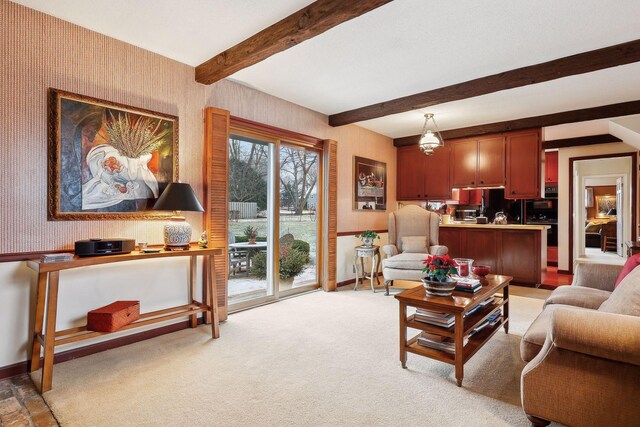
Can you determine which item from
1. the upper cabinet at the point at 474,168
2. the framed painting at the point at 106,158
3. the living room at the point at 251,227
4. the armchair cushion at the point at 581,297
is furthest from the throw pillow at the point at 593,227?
the framed painting at the point at 106,158

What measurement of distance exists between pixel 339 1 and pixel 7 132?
2437 millimetres

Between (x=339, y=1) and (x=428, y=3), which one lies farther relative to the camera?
(x=428, y=3)

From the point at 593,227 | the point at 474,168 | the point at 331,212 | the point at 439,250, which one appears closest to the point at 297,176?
the point at 331,212

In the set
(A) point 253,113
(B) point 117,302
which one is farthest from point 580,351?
(A) point 253,113

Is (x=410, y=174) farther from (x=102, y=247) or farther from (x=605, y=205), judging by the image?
(x=605, y=205)

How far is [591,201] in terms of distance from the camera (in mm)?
9836

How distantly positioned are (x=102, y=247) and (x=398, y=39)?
9.40ft

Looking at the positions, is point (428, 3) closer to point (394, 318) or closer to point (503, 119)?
point (394, 318)

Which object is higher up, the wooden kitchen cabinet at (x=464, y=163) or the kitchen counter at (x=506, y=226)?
the wooden kitchen cabinet at (x=464, y=163)

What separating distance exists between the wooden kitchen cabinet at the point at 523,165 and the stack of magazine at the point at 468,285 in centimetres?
330

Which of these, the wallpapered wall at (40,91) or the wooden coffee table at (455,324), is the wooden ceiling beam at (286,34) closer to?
the wallpapered wall at (40,91)

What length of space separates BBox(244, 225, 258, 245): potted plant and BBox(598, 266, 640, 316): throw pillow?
3.32 meters

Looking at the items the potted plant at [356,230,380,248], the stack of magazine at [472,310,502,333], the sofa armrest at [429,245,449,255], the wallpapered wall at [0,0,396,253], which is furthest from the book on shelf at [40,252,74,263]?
the sofa armrest at [429,245,449,255]

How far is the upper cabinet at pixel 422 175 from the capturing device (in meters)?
5.98
